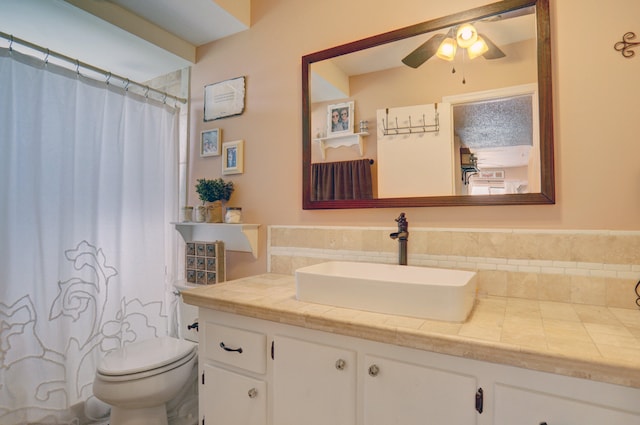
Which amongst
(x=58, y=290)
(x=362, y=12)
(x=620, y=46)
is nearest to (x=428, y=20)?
(x=362, y=12)

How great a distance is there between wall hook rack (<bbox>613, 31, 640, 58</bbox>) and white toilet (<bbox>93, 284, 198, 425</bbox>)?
2191 millimetres

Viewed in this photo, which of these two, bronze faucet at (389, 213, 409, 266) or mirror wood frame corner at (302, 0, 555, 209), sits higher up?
mirror wood frame corner at (302, 0, 555, 209)

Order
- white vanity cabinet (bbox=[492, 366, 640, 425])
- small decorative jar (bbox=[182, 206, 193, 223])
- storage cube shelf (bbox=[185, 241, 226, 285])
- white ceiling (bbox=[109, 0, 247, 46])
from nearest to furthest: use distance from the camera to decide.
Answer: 1. white vanity cabinet (bbox=[492, 366, 640, 425])
2. white ceiling (bbox=[109, 0, 247, 46])
3. storage cube shelf (bbox=[185, 241, 226, 285])
4. small decorative jar (bbox=[182, 206, 193, 223])

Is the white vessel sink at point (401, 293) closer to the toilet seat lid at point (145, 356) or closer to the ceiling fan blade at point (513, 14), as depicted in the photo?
the toilet seat lid at point (145, 356)

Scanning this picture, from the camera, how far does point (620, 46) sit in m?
1.11

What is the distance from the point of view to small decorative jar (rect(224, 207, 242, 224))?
184 centimetres

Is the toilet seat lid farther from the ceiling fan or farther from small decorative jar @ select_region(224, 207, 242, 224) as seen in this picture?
the ceiling fan

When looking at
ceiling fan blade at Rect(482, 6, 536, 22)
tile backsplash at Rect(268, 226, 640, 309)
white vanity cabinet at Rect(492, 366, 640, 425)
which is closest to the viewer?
white vanity cabinet at Rect(492, 366, 640, 425)

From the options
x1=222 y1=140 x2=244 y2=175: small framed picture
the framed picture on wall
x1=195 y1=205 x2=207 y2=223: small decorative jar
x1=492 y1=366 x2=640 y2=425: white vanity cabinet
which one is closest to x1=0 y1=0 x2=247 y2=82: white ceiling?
the framed picture on wall

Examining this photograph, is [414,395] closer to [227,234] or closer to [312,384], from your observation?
[312,384]

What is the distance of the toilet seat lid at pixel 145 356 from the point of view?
143 centimetres

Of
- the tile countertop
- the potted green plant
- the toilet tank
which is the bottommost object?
the toilet tank

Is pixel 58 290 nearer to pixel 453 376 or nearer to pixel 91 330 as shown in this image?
pixel 91 330

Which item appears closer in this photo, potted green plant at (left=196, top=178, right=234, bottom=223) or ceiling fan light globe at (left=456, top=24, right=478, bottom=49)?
ceiling fan light globe at (left=456, top=24, right=478, bottom=49)
